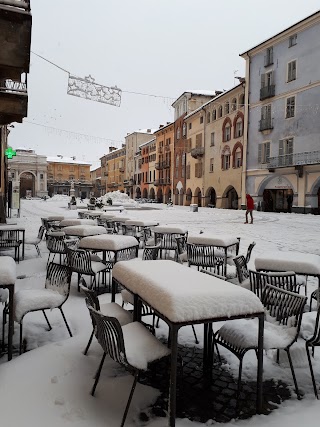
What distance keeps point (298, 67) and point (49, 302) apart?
30.4 m

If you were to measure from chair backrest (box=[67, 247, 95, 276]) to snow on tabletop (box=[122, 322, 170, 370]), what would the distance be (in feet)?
9.54

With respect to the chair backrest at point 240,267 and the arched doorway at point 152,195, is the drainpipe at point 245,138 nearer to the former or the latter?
the chair backrest at point 240,267

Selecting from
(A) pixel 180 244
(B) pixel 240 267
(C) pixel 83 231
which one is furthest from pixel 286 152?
(B) pixel 240 267

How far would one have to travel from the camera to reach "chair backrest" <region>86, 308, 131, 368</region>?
290 cm

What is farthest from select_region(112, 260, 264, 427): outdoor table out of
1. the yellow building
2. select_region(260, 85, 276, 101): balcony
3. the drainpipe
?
the yellow building

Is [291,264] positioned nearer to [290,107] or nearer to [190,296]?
[190,296]

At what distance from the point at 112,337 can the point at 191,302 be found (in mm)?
719

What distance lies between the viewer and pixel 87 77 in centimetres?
1295

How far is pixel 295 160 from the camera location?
2894 centimetres

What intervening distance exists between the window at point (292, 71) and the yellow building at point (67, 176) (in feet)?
233

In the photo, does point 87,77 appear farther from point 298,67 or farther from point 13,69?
point 298,67

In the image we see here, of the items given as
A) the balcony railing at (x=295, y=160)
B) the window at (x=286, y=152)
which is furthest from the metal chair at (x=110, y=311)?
the window at (x=286, y=152)

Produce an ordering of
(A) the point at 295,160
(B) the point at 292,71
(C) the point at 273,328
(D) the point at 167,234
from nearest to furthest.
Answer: (C) the point at 273,328 → (D) the point at 167,234 → (A) the point at 295,160 → (B) the point at 292,71

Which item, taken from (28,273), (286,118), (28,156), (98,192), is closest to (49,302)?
(28,273)
